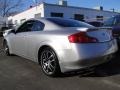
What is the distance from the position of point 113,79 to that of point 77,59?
100 centimetres

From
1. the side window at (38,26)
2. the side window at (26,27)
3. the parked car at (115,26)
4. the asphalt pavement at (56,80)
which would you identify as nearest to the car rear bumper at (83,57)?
the asphalt pavement at (56,80)

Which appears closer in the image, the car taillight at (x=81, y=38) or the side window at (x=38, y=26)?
the car taillight at (x=81, y=38)

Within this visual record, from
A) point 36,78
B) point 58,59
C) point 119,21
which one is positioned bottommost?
point 36,78

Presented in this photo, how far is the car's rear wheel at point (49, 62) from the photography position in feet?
18.2

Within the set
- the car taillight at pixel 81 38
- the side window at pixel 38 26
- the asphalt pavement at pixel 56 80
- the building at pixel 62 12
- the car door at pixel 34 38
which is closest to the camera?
the asphalt pavement at pixel 56 80

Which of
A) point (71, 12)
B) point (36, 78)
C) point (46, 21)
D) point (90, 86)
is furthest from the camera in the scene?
point (71, 12)

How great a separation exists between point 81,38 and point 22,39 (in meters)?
2.27

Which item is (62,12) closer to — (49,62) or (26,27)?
(26,27)

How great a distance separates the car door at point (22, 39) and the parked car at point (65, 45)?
144 millimetres

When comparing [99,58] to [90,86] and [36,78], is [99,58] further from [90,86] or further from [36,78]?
[36,78]

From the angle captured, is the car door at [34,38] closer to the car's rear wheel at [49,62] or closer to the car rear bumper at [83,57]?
the car's rear wheel at [49,62]

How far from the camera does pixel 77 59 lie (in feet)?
16.8

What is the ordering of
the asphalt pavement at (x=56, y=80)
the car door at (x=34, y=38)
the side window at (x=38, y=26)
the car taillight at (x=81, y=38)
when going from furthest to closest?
the side window at (x=38, y=26), the car door at (x=34, y=38), the car taillight at (x=81, y=38), the asphalt pavement at (x=56, y=80)

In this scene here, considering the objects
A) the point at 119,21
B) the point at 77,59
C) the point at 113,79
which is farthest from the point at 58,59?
the point at 119,21
